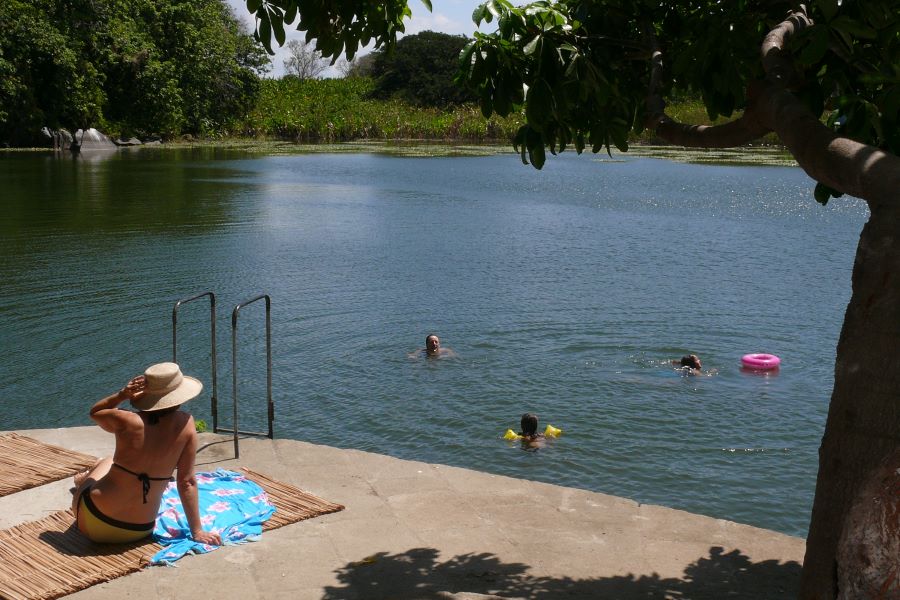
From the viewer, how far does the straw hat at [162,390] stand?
5867 mm

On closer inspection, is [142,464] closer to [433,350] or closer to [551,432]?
[551,432]

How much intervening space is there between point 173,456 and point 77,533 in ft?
2.53

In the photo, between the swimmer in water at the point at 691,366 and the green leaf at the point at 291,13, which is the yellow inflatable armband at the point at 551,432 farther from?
the green leaf at the point at 291,13

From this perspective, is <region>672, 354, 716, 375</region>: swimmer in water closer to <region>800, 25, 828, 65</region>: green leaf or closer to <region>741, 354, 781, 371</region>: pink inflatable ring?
<region>741, 354, 781, 371</region>: pink inflatable ring

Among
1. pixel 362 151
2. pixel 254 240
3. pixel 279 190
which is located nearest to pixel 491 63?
pixel 254 240

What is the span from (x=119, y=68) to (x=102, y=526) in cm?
5809

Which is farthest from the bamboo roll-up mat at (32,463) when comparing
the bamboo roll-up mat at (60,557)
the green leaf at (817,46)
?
the green leaf at (817,46)

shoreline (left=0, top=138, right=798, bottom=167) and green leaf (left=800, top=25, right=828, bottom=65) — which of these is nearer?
green leaf (left=800, top=25, right=828, bottom=65)

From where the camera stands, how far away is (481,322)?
16.0 meters

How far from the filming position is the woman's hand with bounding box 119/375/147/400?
5887mm

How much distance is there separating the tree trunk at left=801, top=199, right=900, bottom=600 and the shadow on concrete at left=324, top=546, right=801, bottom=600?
179 centimetres

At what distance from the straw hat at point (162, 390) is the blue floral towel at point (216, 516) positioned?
2.52ft

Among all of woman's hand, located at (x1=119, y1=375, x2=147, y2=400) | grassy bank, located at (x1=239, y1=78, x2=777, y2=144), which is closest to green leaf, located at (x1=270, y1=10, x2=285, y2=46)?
woman's hand, located at (x1=119, y1=375, x2=147, y2=400)

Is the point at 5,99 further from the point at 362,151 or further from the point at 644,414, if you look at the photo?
the point at 644,414
